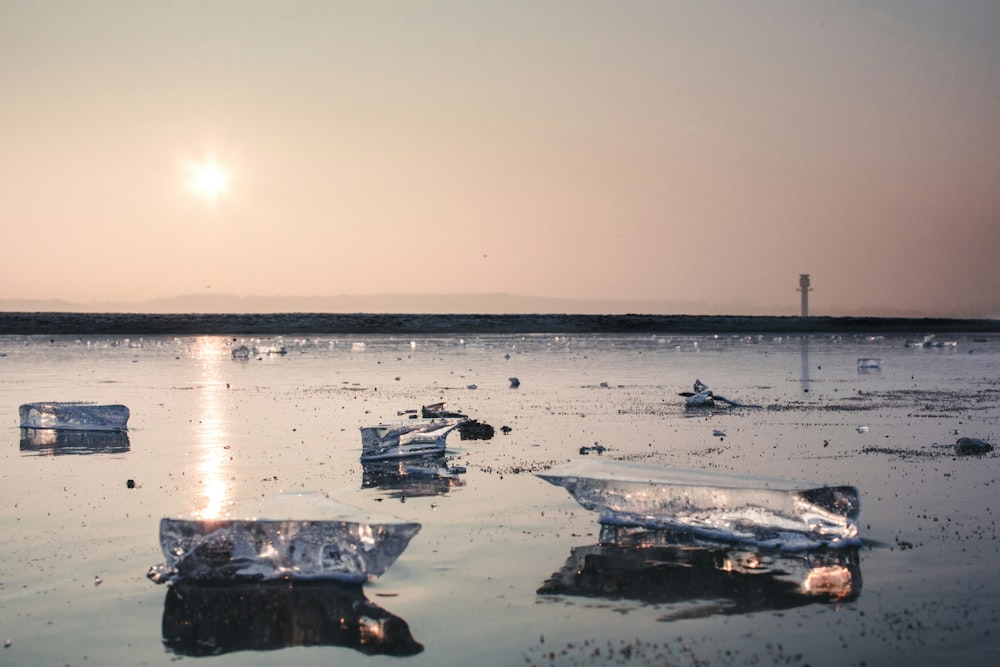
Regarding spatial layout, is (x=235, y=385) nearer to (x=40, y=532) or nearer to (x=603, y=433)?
(x=603, y=433)

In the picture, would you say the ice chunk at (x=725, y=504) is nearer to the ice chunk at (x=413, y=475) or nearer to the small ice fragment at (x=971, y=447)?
the ice chunk at (x=413, y=475)

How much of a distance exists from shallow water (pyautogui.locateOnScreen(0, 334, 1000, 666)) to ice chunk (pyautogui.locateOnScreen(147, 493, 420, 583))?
25cm

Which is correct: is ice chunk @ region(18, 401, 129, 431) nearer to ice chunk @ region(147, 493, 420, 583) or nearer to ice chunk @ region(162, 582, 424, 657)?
ice chunk @ region(147, 493, 420, 583)

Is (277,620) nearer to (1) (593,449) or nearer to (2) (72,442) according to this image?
(1) (593,449)

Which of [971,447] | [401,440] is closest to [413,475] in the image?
[401,440]

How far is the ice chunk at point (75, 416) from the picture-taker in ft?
59.9

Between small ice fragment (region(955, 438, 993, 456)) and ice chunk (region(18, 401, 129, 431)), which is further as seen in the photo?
ice chunk (region(18, 401, 129, 431))

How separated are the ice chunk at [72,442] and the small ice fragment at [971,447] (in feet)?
42.0

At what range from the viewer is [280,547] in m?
8.33

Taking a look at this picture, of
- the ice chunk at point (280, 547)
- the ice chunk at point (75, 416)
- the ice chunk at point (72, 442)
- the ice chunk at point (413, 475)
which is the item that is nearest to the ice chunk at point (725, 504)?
the ice chunk at point (413, 475)

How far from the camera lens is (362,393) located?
89.9 feet

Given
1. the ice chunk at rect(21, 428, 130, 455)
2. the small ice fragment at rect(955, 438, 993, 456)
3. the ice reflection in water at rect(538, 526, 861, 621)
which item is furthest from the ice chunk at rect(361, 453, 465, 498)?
the small ice fragment at rect(955, 438, 993, 456)

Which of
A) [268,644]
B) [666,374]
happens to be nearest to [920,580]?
[268,644]

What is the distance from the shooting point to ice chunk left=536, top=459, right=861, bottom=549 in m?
9.27
